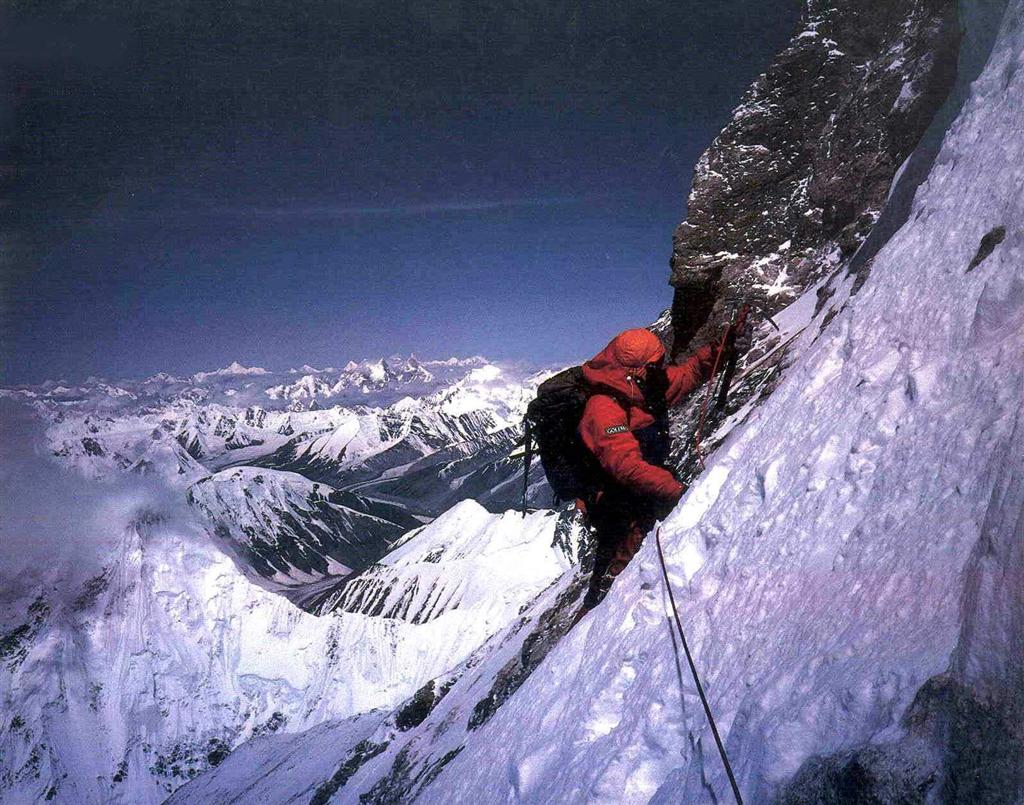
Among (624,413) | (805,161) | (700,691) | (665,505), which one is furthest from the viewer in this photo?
(805,161)

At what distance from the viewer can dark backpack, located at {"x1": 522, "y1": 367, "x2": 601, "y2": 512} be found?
7.40 meters

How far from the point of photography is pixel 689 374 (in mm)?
7586

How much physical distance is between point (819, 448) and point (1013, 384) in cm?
196

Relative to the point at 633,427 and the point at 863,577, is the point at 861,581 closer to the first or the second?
the point at 863,577

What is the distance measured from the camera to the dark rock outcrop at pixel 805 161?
44.2 feet

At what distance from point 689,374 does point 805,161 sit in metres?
14.0

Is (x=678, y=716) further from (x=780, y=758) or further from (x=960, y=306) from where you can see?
(x=960, y=306)

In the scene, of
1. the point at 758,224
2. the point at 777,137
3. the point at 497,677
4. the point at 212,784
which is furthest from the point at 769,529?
the point at 212,784

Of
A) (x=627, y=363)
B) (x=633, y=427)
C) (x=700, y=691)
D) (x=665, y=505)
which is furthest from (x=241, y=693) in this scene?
(x=700, y=691)

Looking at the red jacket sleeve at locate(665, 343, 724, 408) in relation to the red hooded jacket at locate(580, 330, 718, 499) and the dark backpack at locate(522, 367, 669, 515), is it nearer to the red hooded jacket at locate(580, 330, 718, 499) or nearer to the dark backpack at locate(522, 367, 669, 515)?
the red hooded jacket at locate(580, 330, 718, 499)

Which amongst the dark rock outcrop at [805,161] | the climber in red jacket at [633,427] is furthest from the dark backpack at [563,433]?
the dark rock outcrop at [805,161]

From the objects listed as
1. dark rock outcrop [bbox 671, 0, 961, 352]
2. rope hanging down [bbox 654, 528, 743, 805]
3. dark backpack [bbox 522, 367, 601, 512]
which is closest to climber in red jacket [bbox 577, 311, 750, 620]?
dark backpack [bbox 522, 367, 601, 512]

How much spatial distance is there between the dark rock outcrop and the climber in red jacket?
30.3ft

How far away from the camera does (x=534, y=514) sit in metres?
194
